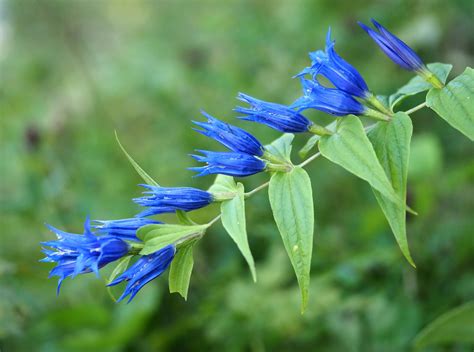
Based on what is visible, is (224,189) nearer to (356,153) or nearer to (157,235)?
(157,235)

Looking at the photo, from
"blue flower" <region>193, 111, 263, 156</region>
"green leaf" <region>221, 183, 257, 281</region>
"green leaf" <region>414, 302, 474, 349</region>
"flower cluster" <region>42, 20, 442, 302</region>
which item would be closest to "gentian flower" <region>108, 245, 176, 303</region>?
"flower cluster" <region>42, 20, 442, 302</region>

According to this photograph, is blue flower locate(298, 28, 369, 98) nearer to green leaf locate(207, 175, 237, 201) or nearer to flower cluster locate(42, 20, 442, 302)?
flower cluster locate(42, 20, 442, 302)

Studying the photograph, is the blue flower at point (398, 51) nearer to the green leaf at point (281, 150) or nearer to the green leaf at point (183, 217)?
the green leaf at point (281, 150)

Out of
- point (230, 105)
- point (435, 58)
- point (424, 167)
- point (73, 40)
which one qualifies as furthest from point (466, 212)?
point (73, 40)

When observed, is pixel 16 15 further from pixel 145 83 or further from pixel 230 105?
pixel 230 105

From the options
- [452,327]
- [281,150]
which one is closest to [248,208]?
[452,327]

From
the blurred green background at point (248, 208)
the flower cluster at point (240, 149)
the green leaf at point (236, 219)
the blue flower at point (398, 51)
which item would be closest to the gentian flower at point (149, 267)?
the flower cluster at point (240, 149)
